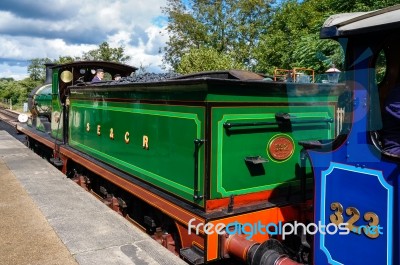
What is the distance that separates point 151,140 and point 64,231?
1378mm

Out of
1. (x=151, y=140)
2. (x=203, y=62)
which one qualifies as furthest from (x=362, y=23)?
(x=203, y=62)

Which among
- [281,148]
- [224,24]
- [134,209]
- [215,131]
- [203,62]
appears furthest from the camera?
[224,24]

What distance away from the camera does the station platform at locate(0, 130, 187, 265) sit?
3.83 meters

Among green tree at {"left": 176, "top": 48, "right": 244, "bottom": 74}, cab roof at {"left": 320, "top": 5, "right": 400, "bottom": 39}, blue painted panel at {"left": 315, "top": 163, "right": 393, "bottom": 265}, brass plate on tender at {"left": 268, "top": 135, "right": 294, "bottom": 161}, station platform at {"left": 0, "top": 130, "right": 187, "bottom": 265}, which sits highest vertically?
green tree at {"left": 176, "top": 48, "right": 244, "bottom": 74}

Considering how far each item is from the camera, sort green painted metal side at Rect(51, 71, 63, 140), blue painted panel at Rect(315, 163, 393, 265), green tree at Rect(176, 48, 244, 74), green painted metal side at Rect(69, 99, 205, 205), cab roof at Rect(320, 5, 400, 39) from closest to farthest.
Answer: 1. cab roof at Rect(320, 5, 400, 39)
2. blue painted panel at Rect(315, 163, 393, 265)
3. green painted metal side at Rect(69, 99, 205, 205)
4. green painted metal side at Rect(51, 71, 63, 140)
5. green tree at Rect(176, 48, 244, 74)

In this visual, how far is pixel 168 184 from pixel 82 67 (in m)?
5.03

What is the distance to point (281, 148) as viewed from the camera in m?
4.05

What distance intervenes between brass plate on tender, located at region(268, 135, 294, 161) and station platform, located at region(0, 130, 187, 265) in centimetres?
134

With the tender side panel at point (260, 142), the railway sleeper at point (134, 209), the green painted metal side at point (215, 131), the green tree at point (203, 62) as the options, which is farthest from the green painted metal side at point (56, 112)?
the green tree at point (203, 62)

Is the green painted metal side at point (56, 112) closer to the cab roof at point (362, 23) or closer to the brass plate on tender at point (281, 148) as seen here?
the brass plate on tender at point (281, 148)

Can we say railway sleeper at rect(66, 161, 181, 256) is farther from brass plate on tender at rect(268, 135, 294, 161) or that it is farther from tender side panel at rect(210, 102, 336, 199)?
brass plate on tender at rect(268, 135, 294, 161)

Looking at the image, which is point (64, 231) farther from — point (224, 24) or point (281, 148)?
point (224, 24)

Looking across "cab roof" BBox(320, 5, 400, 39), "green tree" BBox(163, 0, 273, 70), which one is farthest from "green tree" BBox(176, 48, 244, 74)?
"cab roof" BBox(320, 5, 400, 39)

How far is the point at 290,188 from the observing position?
411cm
